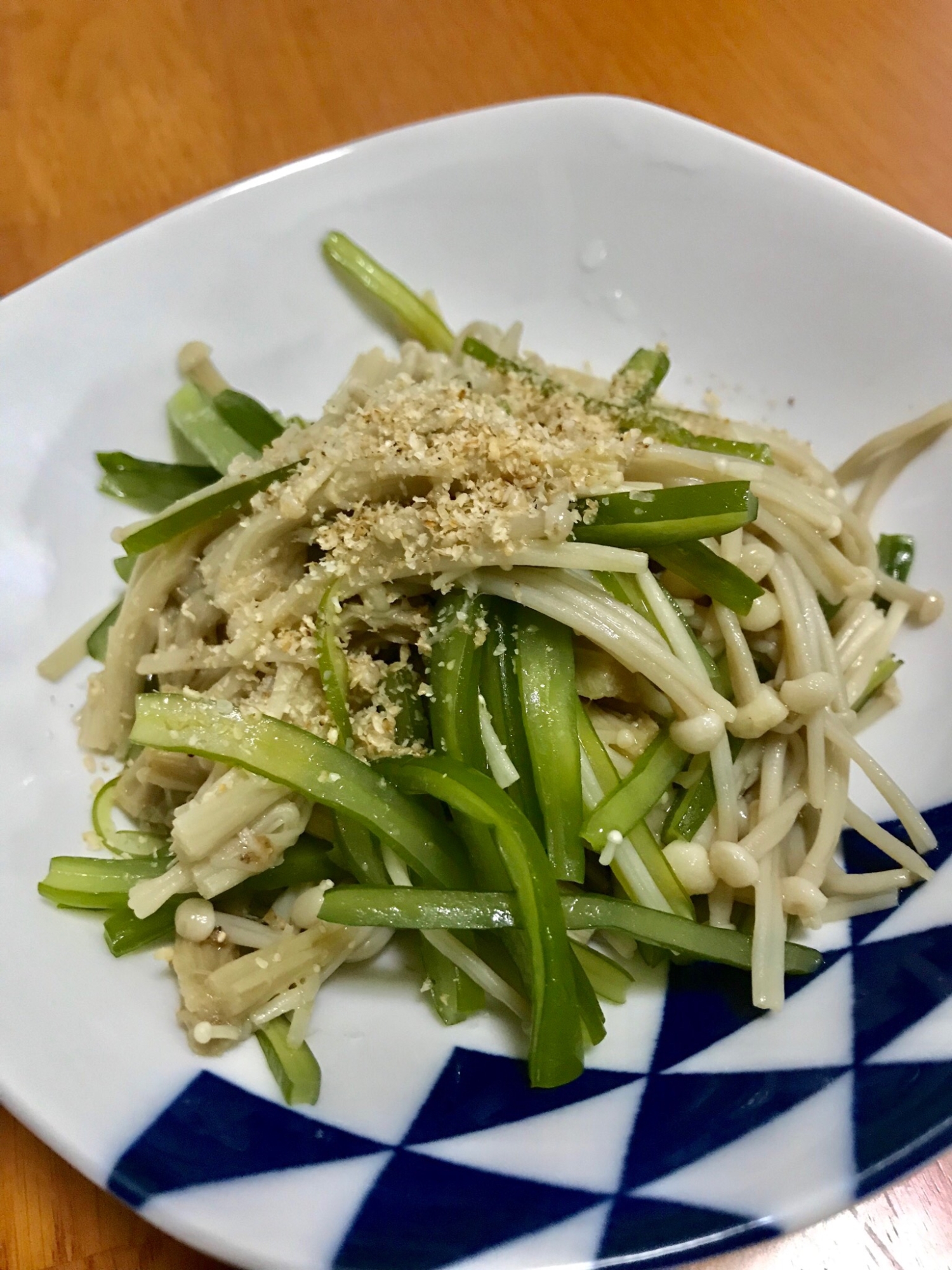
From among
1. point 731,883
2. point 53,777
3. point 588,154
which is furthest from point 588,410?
point 53,777

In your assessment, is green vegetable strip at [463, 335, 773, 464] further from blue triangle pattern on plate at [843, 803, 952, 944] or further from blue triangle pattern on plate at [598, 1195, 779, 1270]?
blue triangle pattern on plate at [598, 1195, 779, 1270]

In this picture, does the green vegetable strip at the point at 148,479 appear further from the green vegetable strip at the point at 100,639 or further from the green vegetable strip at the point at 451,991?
the green vegetable strip at the point at 451,991

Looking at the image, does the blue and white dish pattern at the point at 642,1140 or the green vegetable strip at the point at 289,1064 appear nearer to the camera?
the blue and white dish pattern at the point at 642,1140

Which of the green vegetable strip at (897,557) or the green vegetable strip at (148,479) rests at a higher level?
the green vegetable strip at (148,479)

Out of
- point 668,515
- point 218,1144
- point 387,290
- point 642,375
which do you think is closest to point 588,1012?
point 218,1144

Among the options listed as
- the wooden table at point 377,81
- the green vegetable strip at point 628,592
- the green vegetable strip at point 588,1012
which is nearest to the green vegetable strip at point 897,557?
the green vegetable strip at point 628,592

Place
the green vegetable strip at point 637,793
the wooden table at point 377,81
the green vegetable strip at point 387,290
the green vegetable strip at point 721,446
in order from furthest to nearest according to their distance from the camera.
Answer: the wooden table at point 377,81 < the green vegetable strip at point 387,290 < the green vegetable strip at point 721,446 < the green vegetable strip at point 637,793

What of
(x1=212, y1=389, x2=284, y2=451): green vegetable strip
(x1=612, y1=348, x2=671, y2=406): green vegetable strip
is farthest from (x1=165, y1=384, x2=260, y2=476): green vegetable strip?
(x1=612, y1=348, x2=671, y2=406): green vegetable strip

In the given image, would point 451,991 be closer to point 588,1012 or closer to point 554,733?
point 588,1012
